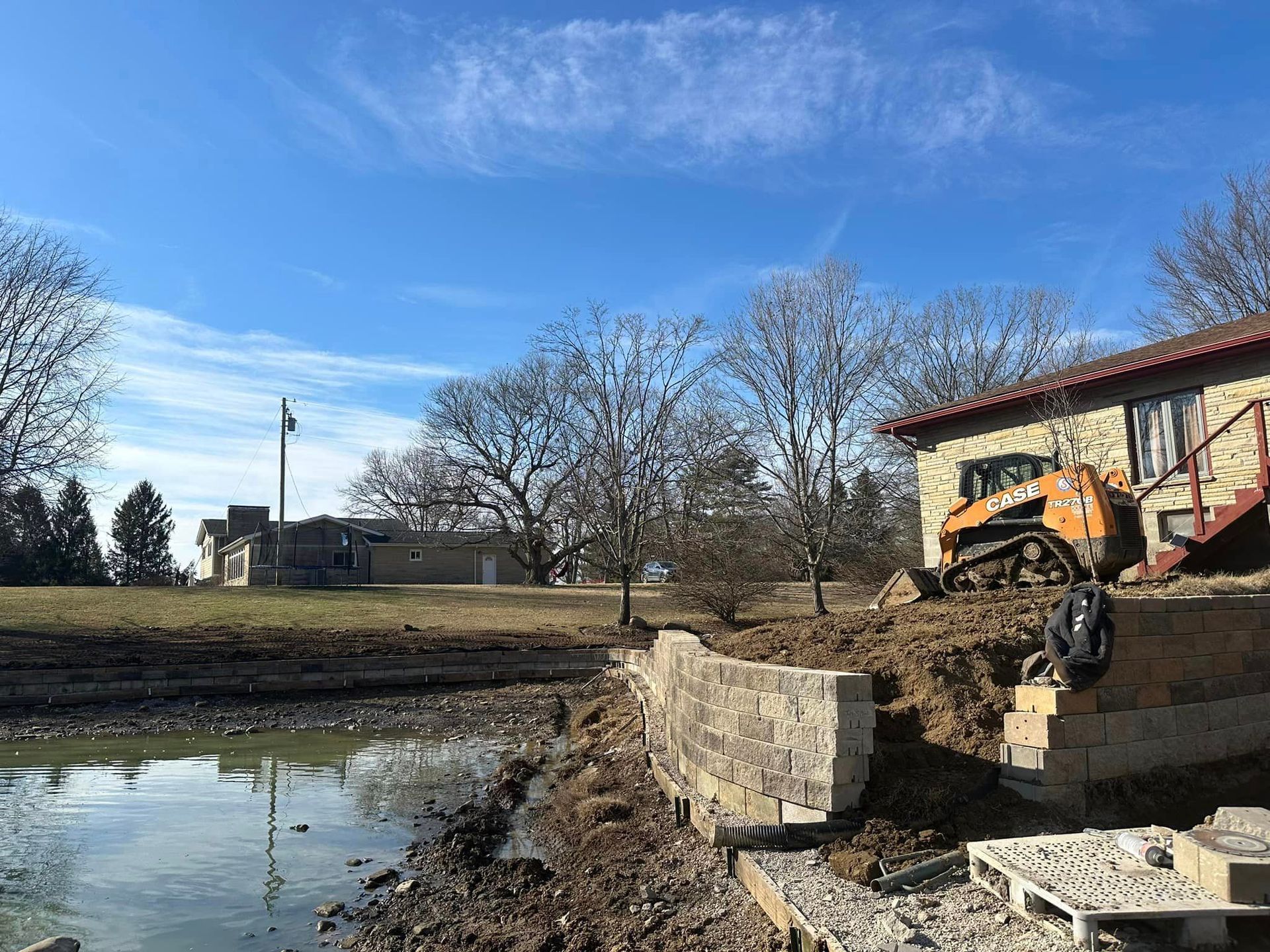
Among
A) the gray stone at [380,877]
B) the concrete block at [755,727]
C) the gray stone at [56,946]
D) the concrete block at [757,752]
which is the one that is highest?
the concrete block at [755,727]

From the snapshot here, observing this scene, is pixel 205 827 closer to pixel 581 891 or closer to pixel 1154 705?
pixel 581 891

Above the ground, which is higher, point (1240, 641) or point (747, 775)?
point (1240, 641)

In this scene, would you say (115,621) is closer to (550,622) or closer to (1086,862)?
(550,622)

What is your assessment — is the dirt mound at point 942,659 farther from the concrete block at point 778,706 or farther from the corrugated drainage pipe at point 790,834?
the corrugated drainage pipe at point 790,834

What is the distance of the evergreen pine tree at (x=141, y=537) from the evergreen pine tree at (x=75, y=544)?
360 cm

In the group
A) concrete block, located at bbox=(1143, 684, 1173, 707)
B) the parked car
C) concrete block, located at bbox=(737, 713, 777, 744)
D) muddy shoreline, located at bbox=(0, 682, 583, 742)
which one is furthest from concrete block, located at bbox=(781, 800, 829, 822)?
the parked car

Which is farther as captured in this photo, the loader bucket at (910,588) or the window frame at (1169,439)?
the window frame at (1169,439)

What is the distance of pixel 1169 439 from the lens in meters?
15.5

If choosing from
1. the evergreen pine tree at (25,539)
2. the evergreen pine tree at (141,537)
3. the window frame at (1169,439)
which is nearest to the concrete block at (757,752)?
the window frame at (1169,439)

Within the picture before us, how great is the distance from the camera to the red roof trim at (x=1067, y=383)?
14.1 metres

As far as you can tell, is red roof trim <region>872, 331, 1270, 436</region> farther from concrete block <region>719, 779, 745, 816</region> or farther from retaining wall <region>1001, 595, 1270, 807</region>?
concrete block <region>719, 779, 745, 816</region>

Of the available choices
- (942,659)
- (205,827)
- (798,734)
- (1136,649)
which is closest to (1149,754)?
(1136,649)

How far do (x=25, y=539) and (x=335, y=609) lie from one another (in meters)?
17.4

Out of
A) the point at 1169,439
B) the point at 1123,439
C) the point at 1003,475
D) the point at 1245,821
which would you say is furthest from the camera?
the point at 1123,439
